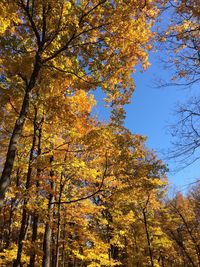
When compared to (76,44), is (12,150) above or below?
below

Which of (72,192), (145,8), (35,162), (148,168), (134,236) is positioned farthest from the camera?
(134,236)

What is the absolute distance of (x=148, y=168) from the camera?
12.2 meters

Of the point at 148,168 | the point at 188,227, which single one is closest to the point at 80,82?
the point at 148,168

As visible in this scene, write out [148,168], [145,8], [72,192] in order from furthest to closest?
1. [72,192]
2. [148,168]
3. [145,8]

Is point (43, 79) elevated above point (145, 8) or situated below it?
below

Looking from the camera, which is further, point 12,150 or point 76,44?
point 76,44

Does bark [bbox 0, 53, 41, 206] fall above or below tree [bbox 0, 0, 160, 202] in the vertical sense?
below

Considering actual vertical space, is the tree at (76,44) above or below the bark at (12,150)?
above

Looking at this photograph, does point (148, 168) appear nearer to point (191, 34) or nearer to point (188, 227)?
point (191, 34)

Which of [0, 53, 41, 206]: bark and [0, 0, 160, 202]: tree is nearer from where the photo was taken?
[0, 53, 41, 206]: bark

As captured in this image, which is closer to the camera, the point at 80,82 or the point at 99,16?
the point at 99,16

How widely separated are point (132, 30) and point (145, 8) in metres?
0.71

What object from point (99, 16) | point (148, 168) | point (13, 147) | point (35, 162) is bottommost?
point (13, 147)

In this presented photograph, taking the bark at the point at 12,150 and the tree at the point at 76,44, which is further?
the tree at the point at 76,44
